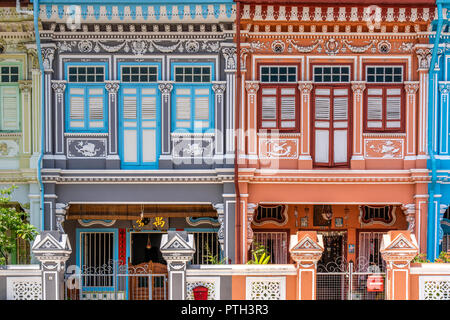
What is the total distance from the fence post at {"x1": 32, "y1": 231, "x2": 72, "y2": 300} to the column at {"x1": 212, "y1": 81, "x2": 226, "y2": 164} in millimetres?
4521

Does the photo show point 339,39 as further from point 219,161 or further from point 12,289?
point 12,289

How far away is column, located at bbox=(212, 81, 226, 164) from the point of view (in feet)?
41.1

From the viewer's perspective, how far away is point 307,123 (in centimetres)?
1256

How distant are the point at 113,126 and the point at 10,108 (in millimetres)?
2318

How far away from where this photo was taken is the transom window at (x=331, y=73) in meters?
12.6

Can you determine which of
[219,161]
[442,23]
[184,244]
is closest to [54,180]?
[219,161]

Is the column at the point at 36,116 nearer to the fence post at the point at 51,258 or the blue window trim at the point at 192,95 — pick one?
the blue window trim at the point at 192,95

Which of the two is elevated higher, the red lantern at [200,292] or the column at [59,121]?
the column at [59,121]

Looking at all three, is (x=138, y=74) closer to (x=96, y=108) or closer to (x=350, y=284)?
(x=96, y=108)

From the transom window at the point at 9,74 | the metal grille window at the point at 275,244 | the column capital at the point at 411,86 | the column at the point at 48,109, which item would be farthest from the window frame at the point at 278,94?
the transom window at the point at 9,74

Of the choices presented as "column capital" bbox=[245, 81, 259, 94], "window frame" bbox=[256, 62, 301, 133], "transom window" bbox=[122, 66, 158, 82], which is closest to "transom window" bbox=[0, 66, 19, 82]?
"transom window" bbox=[122, 66, 158, 82]

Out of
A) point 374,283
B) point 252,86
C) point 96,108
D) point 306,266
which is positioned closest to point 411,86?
point 252,86

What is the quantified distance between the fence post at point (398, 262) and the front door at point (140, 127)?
5650 millimetres

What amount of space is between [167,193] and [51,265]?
13.4ft
